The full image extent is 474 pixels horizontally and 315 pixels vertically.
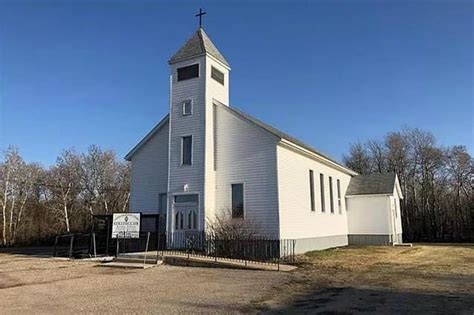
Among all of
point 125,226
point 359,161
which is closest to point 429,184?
point 359,161

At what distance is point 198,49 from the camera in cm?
2412

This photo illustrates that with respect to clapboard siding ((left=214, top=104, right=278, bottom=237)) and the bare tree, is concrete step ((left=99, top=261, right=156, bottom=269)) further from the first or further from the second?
the bare tree

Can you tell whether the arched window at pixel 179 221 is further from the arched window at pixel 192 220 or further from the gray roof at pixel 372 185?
the gray roof at pixel 372 185

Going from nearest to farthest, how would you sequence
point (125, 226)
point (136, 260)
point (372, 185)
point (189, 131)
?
point (136, 260)
point (125, 226)
point (189, 131)
point (372, 185)

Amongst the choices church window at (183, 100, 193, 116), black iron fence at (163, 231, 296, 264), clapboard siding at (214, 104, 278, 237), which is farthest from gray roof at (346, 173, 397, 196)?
church window at (183, 100, 193, 116)

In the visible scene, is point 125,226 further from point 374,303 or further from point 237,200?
point 374,303

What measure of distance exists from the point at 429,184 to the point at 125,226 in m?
42.6

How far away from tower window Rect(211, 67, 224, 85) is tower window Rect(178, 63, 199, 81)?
0.95 metres

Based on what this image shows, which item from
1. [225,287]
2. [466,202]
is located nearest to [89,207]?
[225,287]

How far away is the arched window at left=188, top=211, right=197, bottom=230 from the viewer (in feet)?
74.2

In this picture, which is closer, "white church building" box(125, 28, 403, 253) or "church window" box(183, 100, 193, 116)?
"white church building" box(125, 28, 403, 253)

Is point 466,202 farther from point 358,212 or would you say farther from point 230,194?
point 230,194

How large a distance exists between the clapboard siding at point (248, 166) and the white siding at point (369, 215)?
1485 cm

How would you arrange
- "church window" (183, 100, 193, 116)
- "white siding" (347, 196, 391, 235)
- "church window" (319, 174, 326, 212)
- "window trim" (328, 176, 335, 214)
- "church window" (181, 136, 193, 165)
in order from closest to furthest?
"church window" (181, 136, 193, 165) → "church window" (183, 100, 193, 116) → "church window" (319, 174, 326, 212) → "window trim" (328, 176, 335, 214) → "white siding" (347, 196, 391, 235)
